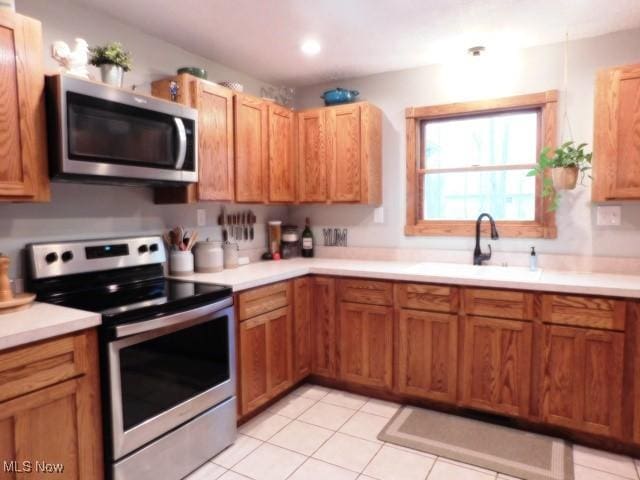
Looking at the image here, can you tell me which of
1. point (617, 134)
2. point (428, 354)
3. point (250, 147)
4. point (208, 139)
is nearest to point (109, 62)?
point (208, 139)

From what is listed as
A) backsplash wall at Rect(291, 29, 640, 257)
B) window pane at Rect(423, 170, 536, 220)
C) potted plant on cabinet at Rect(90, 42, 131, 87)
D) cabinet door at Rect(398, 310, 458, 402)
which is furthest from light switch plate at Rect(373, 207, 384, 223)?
potted plant on cabinet at Rect(90, 42, 131, 87)

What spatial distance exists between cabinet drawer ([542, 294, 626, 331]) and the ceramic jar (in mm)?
1963

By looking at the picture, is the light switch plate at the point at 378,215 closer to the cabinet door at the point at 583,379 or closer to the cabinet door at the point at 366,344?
the cabinet door at the point at 366,344

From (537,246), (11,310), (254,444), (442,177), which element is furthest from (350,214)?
(11,310)

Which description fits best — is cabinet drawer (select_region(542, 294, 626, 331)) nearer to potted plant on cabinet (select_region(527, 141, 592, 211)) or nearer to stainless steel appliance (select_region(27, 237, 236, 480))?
potted plant on cabinet (select_region(527, 141, 592, 211))

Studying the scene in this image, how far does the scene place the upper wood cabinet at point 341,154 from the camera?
309cm

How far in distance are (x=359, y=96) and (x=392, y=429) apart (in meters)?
2.48

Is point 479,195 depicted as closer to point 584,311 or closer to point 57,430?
point 584,311

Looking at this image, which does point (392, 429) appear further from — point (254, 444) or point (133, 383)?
point (133, 383)

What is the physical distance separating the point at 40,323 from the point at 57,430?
1.32 ft

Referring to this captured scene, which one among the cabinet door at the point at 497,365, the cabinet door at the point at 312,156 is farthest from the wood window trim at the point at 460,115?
the cabinet door at the point at 497,365

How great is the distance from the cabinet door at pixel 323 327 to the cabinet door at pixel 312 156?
73cm

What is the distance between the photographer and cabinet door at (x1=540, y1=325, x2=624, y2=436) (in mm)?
2139

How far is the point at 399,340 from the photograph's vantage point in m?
2.70
